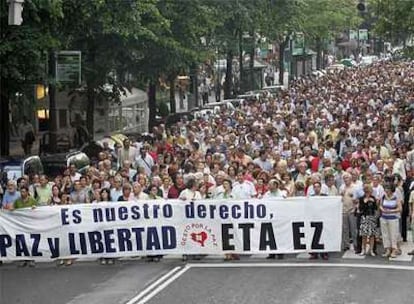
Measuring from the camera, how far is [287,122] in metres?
31.6

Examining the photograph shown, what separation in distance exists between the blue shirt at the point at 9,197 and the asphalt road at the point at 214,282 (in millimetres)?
1337

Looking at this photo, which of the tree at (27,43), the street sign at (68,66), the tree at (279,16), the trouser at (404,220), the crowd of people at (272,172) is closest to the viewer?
the crowd of people at (272,172)

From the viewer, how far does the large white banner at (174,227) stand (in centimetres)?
1642

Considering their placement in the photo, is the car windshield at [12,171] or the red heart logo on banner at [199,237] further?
the car windshield at [12,171]

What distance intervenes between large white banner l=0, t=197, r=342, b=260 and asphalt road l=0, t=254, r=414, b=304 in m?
0.28

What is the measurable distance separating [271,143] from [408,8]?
10687 millimetres

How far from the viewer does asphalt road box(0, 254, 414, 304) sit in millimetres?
13648

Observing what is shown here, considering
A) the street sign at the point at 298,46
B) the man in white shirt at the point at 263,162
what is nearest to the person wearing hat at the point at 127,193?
the man in white shirt at the point at 263,162

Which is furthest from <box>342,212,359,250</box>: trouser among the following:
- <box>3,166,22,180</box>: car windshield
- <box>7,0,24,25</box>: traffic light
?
<box>3,166,22,180</box>: car windshield

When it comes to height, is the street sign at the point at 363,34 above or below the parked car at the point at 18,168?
above

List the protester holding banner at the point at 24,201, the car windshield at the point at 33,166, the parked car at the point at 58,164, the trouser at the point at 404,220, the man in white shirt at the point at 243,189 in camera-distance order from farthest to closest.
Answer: the parked car at the point at 58,164 → the car windshield at the point at 33,166 → the trouser at the point at 404,220 → the man in white shirt at the point at 243,189 → the protester holding banner at the point at 24,201

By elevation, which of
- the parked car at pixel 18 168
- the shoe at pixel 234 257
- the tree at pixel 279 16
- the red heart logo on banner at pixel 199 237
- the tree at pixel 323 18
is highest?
the tree at pixel 323 18

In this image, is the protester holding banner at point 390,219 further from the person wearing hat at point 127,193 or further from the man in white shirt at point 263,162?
the man in white shirt at point 263,162

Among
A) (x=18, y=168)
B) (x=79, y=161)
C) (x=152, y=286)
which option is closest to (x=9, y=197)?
(x=152, y=286)
